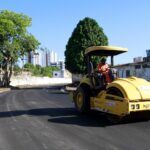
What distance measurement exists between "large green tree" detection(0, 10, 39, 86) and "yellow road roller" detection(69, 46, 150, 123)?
2282 inches

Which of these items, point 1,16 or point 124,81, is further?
point 1,16

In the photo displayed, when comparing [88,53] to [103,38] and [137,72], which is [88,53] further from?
[103,38]

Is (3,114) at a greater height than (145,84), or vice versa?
(145,84)

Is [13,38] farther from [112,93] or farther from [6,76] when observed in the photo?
[112,93]

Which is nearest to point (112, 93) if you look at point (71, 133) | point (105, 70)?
point (105, 70)

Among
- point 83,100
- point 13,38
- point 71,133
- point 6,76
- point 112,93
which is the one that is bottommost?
point 71,133

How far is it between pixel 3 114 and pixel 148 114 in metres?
6.36

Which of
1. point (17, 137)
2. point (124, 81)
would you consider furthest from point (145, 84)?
point (17, 137)

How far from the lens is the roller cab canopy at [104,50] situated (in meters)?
15.5

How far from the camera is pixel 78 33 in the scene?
208 feet

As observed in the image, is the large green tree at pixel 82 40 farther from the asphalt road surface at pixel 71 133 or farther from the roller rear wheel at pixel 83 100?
the asphalt road surface at pixel 71 133

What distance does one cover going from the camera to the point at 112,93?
1398 centimetres

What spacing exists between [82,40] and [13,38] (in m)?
17.0

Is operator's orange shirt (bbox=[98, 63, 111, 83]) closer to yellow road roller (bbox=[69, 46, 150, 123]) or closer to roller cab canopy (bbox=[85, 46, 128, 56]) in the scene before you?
yellow road roller (bbox=[69, 46, 150, 123])
